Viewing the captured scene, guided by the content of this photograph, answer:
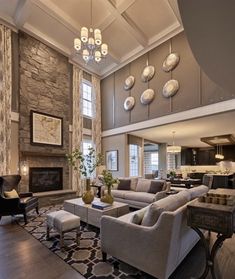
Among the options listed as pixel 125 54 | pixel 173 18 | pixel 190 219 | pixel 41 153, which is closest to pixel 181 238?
pixel 190 219

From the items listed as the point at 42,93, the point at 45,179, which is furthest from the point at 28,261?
the point at 42,93

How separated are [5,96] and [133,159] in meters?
5.63

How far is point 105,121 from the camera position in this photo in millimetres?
8898

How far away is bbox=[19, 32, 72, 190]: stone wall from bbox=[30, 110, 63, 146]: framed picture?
0.15 m

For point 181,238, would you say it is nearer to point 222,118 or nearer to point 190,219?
point 190,219

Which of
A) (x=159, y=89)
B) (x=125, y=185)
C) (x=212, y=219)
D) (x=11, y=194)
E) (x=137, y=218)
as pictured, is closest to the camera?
(x=212, y=219)

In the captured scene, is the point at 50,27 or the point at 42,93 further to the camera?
the point at 42,93

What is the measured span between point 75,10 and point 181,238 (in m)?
6.51

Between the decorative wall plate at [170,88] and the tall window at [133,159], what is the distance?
9.55 ft

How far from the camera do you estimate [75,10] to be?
5.58 m

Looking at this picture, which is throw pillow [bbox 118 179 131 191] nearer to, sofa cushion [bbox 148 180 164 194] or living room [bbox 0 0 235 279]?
living room [bbox 0 0 235 279]

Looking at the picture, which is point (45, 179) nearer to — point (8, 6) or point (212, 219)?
point (8, 6)

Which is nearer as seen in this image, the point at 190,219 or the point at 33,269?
the point at 190,219

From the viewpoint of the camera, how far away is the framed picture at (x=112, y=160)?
824 centimetres
